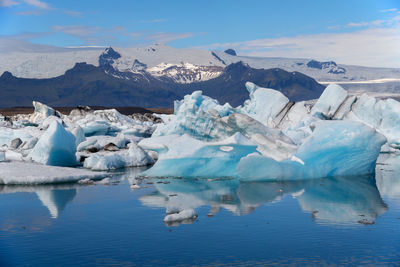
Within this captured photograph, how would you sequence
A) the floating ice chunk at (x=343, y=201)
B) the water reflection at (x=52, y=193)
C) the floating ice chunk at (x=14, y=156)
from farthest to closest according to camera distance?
the floating ice chunk at (x=14, y=156)
the water reflection at (x=52, y=193)
the floating ice chunk at (x=343, y=201)

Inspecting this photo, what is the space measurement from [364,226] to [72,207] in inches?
239

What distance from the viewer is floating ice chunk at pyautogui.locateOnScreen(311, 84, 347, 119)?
31.8 meters

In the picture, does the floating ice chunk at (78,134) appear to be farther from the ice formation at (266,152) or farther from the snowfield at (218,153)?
the ice formation at (266,152)

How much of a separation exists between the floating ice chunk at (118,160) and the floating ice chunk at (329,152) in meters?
6.10

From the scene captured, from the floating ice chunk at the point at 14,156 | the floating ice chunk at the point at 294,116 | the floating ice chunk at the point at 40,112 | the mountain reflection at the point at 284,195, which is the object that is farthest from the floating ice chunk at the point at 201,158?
the floating ice chunk at the point at 40,112

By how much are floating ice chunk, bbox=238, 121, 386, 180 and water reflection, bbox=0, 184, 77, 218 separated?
4775 millimetres

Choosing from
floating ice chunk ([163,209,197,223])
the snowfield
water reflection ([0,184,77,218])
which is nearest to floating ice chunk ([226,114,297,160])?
the snowfield

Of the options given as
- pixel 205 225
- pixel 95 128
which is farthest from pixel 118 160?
pixel 205 225

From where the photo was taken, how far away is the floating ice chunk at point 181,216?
32.9ft

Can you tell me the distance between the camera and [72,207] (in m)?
11.8

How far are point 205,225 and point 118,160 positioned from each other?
35.4 ft

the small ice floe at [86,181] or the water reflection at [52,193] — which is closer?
the water reflection at [52,193]

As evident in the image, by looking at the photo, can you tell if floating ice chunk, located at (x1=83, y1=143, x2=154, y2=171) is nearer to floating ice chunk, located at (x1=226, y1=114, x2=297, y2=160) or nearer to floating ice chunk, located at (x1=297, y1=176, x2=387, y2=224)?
floating ice chunk, located at (x1=226, y1=114, x2=297, y2=160)

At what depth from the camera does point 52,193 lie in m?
13.8
